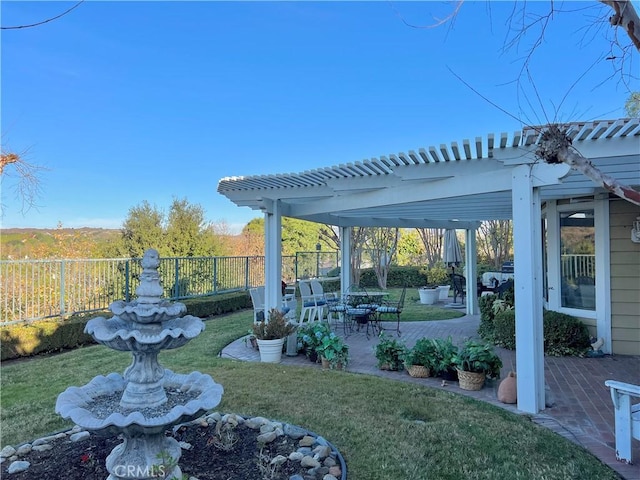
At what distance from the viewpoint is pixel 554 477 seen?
2.56m

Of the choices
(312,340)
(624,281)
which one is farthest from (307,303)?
(624,281)

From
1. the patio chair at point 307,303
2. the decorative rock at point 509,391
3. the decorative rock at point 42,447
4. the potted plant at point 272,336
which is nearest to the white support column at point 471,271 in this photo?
the patio chair at point 307,303

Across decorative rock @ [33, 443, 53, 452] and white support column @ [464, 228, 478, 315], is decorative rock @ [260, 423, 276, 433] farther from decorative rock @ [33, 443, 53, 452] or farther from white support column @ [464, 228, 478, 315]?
white support column @ [464, 228, 478, 315]

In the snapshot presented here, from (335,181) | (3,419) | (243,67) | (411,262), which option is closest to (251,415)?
(3,419)

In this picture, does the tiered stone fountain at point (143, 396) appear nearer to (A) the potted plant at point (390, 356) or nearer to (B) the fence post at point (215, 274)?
(A) the potted plant at point (390, 356)

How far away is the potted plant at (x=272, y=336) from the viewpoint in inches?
225

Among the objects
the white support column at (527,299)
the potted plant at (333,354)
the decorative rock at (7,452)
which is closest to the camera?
the decorative rock at (7,452)

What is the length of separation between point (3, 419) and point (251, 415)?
240cm

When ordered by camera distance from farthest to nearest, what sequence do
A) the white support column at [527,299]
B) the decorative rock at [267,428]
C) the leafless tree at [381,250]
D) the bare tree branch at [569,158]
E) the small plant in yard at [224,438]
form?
the leafless tree at [381,250]
the white support column at [527,299]
the decorative rock at [267,428]
the small plant in yard at [224,438]
the bare tree branch at [569,158]

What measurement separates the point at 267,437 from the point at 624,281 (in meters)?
5.74

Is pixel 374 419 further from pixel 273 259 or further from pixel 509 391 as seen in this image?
pixel 273 259

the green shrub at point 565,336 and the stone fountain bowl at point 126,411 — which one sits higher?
the stone fountain bowl at point 126,411

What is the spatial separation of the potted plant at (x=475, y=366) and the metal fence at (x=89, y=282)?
7.32m

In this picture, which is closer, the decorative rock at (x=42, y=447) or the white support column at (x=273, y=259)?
the decorative rock at (x=42, y=447)
